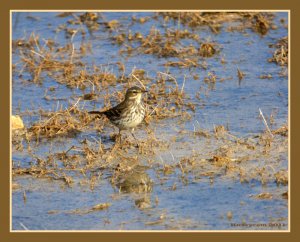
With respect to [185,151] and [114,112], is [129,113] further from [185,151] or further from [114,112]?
[185,151]

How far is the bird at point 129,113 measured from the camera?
12375 millimetres

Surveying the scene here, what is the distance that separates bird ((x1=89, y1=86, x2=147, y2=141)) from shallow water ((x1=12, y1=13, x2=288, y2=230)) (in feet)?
1.37

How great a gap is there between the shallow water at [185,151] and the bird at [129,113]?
0.42 meters

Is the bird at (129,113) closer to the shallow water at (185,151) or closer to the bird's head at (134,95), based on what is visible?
the bird's head at (134,95)

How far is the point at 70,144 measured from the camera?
12.5 meters

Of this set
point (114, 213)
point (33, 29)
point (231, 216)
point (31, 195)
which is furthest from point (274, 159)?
point (33, 29)

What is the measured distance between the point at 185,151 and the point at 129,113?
3.48 feet

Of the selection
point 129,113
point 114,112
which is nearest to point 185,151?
point 129,113

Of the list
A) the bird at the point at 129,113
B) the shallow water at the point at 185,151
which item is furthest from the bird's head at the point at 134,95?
the shallow water at the point at 185,151

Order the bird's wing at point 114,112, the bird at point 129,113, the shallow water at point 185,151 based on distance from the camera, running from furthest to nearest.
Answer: the bird's wing at point 114,112, the bird at point 129,113, the shallow water at point 185,151

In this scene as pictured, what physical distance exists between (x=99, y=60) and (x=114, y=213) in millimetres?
6608

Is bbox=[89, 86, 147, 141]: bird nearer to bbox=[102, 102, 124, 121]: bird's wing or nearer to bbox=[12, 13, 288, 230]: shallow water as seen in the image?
bbox=[102, 102, 124, 121]: bird's wing

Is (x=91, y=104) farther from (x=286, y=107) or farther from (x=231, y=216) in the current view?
(x=231, y=216)

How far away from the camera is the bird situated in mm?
12375
